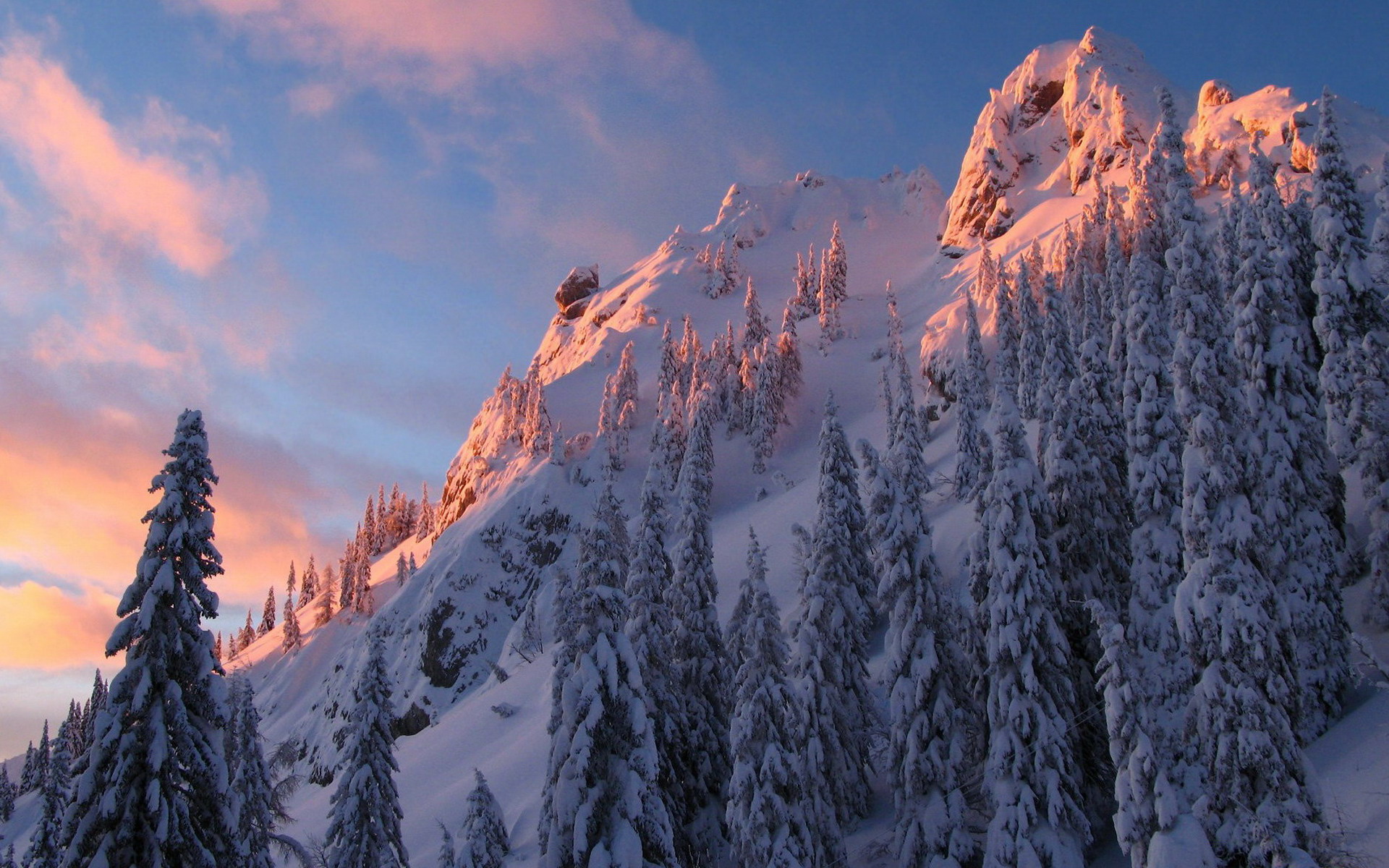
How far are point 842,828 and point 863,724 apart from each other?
3492 millimetres

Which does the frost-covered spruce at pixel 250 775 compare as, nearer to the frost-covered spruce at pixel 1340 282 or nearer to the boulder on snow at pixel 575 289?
the frost-covered spruce at pixel 1340 282

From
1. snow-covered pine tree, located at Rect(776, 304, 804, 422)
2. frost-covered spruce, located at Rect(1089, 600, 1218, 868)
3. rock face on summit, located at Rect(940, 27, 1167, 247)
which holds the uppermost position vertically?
rock face on summit, located at Rect(940, 27, 1167, 247)

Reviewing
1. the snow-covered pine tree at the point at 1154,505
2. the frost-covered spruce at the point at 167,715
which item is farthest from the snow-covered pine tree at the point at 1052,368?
the frost-covered spruce at the point at 167,715

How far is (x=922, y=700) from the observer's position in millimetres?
22844

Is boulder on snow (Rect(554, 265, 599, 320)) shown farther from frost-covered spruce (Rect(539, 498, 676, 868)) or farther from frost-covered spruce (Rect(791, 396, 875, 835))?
frost-covered spruce (Rect(539, 498, 676, 868))

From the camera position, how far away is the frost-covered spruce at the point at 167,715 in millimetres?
14211

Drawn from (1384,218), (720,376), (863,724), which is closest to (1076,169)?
(720,376)

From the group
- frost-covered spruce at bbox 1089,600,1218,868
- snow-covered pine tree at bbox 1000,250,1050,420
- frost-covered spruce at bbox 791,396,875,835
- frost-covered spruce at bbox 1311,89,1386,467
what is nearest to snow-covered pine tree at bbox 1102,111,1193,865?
frost-covered spruce at bbox 1089,600,1218,868

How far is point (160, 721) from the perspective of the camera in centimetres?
1488

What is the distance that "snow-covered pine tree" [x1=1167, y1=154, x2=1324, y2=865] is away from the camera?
16594mm

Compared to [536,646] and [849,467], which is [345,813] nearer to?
[849,467]

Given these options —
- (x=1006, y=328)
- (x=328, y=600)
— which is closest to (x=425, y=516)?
(x=328, y=600)

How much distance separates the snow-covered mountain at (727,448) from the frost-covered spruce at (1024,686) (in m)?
4.98

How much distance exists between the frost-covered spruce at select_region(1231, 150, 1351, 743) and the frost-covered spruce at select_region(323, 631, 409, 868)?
85.1 feet
